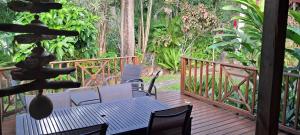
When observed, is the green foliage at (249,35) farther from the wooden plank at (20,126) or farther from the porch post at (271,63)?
the wooden plank at (20,126)

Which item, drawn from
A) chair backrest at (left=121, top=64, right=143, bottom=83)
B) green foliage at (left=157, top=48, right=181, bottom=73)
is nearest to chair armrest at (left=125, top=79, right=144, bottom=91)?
chair backrest at (left=121, top=64, right=143, bottom=83)

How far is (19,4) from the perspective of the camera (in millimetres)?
1057

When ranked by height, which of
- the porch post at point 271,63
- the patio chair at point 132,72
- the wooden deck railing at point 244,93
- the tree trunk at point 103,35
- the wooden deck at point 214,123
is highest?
the tree trunk at point 103,35

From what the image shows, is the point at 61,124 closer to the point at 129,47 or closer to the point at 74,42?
the point at 74,42

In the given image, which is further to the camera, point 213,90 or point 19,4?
point 213,90

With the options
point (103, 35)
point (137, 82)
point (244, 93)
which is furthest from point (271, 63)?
point (103, 35)

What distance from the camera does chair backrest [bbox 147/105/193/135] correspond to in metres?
2.56

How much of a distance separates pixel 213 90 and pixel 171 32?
5.23 meters

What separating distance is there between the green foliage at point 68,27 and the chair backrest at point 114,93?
2390 millimetres

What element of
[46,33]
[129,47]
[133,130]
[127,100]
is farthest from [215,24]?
[46,33]

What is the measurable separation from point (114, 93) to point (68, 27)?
296 cm

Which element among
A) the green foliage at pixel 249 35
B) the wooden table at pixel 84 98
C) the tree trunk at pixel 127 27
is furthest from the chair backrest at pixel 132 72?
the tree trunk at pixel 127 27

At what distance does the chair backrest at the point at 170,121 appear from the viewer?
256 cm

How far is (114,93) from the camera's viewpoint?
3697 millimetres
